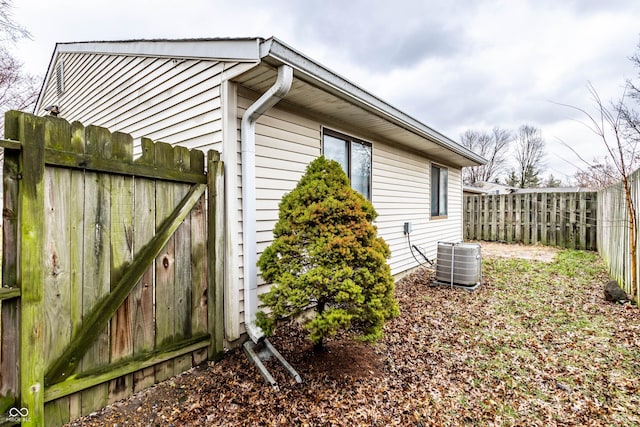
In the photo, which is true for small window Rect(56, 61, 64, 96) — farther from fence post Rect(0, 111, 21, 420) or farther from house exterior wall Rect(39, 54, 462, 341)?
fence post Rect(0, 111, 21, 420)

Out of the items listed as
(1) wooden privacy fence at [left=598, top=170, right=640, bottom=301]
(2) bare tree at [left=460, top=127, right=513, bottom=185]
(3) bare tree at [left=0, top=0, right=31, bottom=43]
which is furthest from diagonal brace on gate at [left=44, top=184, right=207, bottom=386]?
(2) bare tree at [left=460, top=127, right=513, bottom=185]

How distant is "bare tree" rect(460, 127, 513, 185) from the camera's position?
1351 inches

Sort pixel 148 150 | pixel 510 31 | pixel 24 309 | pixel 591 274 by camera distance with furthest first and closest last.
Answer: pixel 510 31, pixel 591 274, pixel 148 150, pixel 24 309

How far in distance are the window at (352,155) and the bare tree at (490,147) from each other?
Result: 3204 centimetres

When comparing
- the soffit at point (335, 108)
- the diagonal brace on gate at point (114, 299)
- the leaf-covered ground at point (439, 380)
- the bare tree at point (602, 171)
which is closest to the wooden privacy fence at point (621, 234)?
the bare tree at point (602, 171)

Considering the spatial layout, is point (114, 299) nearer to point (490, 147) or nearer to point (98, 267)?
point (98, 267)

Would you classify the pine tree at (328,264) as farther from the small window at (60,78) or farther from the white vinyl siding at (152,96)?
the small window at (60,78)

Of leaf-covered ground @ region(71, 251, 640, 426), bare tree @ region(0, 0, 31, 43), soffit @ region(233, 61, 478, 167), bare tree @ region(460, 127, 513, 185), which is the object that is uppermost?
bare tree @ region(460, 127, 513, 185)

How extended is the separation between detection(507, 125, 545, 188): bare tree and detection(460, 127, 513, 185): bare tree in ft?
4.48

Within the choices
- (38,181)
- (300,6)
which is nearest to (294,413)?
(38,181)

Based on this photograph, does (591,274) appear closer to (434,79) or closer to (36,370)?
(36,370)

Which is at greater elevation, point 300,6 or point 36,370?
point 300,6

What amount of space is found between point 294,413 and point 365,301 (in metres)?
0.96

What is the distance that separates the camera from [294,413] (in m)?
2.23
